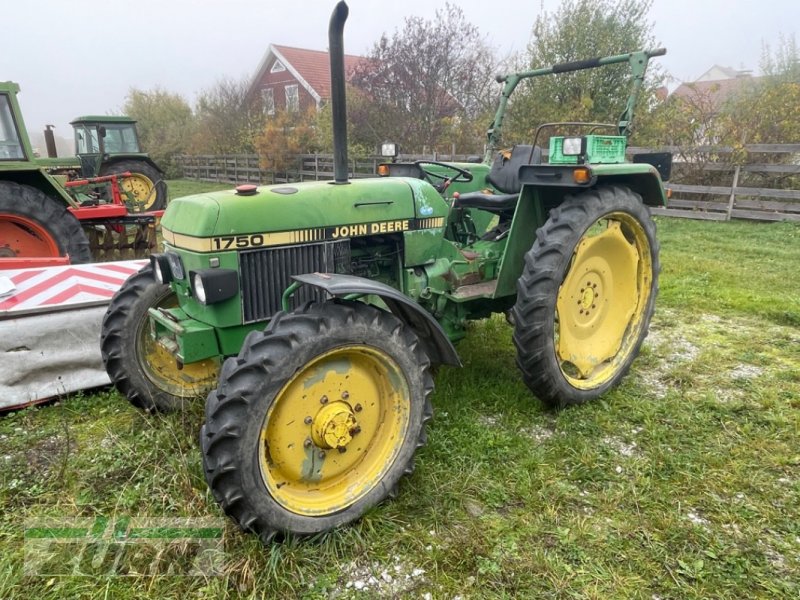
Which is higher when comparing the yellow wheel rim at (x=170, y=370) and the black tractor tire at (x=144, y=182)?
the black tractor tire at (x=144, y=182)

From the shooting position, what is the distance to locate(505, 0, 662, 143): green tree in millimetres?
10867

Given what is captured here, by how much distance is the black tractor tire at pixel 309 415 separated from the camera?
194 centimetres

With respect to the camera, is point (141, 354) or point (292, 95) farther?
point (292, 95)

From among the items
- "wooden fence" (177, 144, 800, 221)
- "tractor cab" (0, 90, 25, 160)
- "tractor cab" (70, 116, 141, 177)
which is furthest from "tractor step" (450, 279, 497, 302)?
"tractor cab" (70, 116, 141, 177)

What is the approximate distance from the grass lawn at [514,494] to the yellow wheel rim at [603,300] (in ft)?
0.82

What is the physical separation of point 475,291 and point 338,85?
54.1 inches

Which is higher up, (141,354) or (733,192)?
(733,192)

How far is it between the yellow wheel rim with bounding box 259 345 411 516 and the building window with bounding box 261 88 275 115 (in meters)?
20.4

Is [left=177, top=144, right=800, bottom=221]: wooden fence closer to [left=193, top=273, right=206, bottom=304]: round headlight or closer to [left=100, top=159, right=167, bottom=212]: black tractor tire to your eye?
[left=100, top=159, right=167, bottom=212]: black tractor tire

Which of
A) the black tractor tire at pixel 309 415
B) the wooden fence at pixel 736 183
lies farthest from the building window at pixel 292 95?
the black tractor tire at pixel 309 415

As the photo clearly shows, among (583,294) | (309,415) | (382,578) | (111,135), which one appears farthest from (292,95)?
(382,578)

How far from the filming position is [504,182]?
157 inches

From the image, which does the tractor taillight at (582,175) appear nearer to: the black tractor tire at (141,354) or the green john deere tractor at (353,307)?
the green john deere tractor at (353,307)

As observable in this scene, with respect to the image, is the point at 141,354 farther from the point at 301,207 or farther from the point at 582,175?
the point at 582,175
